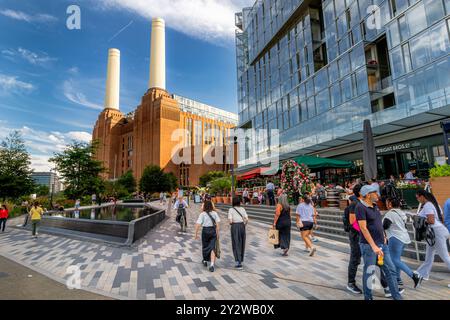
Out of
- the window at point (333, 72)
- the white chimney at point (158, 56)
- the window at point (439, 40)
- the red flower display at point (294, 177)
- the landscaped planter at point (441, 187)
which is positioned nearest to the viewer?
the landscaped planter at point (441, 187)

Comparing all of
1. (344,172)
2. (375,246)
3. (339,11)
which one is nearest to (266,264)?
(375,246)

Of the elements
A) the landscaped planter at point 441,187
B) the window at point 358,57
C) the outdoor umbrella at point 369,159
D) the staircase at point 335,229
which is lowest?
the staircase at point 335,229

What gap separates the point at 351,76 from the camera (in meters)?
19.9

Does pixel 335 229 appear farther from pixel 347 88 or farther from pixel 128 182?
pixel 128 182

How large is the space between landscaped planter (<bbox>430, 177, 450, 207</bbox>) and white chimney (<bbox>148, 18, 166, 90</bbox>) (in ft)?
280

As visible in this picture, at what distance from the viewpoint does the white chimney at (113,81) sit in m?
99.5

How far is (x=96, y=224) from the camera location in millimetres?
10570

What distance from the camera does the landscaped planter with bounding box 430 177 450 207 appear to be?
6.62 metres

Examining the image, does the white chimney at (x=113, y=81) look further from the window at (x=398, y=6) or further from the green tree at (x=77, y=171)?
the window at (x=398, y=6)

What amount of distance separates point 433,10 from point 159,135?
222 ft

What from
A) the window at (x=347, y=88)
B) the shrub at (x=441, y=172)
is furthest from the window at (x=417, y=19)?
the shrub at (x=441, y=172)

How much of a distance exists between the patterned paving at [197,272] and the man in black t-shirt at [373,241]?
0.67 metres

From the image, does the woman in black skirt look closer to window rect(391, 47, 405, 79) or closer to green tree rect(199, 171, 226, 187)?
window rect(391, 47, 405, 79)
